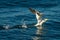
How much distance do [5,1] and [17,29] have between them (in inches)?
335

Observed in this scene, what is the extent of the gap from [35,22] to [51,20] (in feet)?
4.08

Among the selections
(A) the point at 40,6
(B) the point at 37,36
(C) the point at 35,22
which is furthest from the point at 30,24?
(A) the point at 40,6

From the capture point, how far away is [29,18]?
30609 millimetres

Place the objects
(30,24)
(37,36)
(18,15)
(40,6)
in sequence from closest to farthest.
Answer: (37,36) → (30,24) → (18,15) → (40,6)

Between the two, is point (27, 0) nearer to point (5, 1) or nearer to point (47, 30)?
point (5, 1)

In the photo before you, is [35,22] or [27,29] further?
[35,22]

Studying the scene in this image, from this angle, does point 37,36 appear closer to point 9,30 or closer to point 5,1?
point 9,30

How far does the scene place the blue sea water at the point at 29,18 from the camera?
87.5 feet

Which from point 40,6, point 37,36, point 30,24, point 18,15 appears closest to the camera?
point 37,36

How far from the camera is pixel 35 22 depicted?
29.9 metres

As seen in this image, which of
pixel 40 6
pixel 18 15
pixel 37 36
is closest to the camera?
pixel 37 36

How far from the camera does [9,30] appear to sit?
27.6 metres

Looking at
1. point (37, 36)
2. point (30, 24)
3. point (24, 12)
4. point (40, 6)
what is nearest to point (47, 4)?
point (40, 6)

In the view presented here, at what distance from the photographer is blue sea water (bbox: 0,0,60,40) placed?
26672 mm
